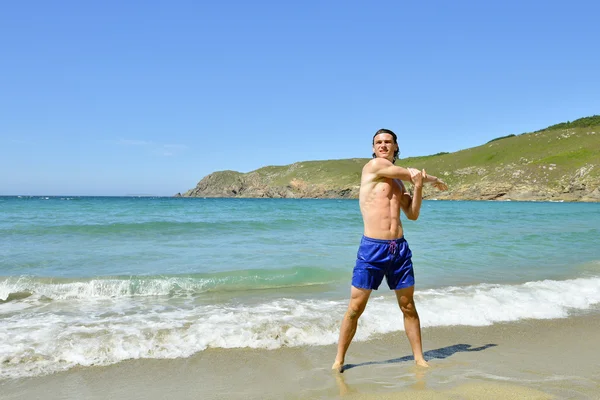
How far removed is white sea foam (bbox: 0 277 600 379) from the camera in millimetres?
4613

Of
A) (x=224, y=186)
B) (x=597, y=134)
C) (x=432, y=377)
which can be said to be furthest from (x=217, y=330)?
(x=224, y=186)

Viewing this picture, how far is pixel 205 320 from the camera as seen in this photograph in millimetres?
5816

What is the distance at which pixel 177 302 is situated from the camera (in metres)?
7.30

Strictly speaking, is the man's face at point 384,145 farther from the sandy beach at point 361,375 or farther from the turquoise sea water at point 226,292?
the turquoise sea water at point 226,292

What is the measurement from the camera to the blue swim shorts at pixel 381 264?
13.1ft

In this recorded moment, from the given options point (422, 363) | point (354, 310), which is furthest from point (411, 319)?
point (354, 310)

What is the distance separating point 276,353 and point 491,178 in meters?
101

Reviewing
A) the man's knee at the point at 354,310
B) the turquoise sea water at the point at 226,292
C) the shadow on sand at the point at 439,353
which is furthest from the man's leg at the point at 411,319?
the turquoise sea water at the point at 226,292

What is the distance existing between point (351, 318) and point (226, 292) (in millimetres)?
4451

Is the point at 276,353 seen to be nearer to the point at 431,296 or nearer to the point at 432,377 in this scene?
the point at 432,377

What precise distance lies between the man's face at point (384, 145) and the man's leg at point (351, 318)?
4.21 ft

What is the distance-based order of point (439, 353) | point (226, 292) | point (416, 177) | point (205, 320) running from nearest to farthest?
point (416, 177), point (439, 353), point (205, 320), point (226, 292)

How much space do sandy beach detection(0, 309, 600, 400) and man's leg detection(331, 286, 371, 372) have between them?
135 millimetres

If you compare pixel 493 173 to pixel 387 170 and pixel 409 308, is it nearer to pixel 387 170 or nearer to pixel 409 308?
pixel 409 308
